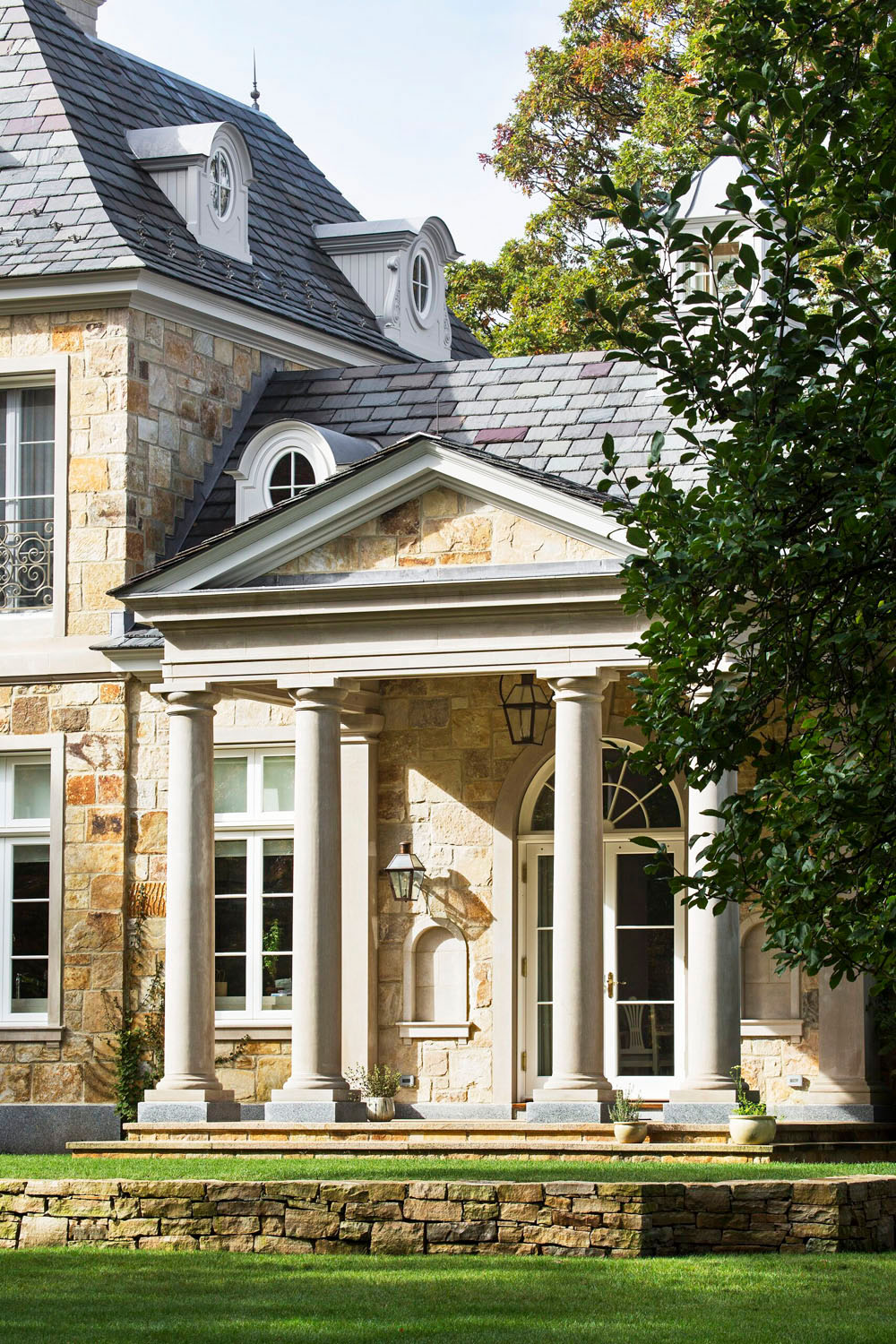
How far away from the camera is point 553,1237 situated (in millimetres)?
11070

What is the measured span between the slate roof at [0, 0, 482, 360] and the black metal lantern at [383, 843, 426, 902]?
545 centimetres

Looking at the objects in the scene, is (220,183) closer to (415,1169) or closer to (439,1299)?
(415,1169)

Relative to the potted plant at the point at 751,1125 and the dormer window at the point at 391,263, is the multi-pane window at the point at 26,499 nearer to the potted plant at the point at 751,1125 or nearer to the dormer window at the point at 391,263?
the dormer window at the point at 391,263

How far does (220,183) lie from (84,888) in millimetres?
7218

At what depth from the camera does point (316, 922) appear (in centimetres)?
1659

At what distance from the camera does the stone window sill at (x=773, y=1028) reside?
17547mm

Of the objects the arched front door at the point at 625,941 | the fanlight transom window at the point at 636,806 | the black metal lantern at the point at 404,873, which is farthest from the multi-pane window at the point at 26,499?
the fanlight transom window at the point at 636,806

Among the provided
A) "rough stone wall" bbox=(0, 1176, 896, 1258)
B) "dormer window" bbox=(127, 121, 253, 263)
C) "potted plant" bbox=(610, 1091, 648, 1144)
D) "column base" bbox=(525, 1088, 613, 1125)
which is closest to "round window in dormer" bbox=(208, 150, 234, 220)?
"dormer window" bbox=(127, 121, 253, 263)

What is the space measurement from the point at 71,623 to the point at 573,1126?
648cm

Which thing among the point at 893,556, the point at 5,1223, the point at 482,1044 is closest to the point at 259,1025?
the point at 482,1044

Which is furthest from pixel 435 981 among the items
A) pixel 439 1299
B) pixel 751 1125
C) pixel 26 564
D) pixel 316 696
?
pixel 439 1299

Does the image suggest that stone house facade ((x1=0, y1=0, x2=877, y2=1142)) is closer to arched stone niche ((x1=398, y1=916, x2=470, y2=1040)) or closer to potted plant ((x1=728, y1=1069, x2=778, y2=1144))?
arched stone niche ((x1=398, y1=916, x2=470, y2=1040))

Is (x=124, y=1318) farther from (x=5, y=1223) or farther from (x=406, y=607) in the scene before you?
(x=406, y=607)

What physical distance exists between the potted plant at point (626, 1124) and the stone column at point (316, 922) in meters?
2.18
